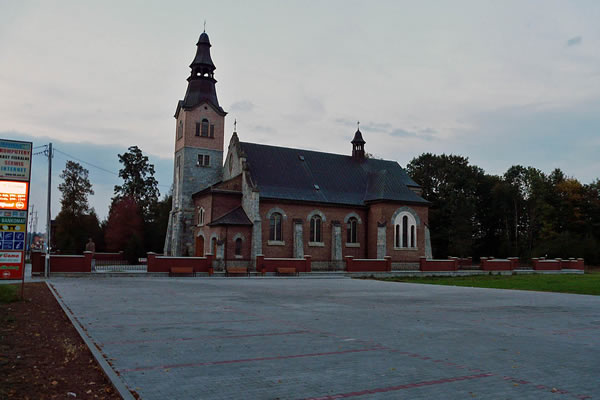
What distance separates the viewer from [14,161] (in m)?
16.0

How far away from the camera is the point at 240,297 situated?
1875 centimetres

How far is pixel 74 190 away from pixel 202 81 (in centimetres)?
2837

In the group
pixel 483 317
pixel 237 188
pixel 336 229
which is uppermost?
pixel 237 188

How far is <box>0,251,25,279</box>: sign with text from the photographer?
52.7 feet

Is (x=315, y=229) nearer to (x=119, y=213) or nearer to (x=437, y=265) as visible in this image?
(x=437, y=265)

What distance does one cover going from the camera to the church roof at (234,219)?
3894 centimetres

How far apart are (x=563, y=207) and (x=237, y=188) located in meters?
46.5

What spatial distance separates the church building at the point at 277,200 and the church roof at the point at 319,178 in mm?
106

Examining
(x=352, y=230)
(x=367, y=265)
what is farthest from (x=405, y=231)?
(x=367, y=265)

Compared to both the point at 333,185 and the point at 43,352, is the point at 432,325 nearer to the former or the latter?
the point at 43,352

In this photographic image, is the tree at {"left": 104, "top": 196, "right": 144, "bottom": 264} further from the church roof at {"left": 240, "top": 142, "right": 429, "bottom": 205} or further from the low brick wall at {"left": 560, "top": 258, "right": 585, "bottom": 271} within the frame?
the low brick wall at {"left": 560, "top": 258, "right": 585, "bottom": 271}

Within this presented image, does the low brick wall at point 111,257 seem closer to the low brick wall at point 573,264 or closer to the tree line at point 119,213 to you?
the tree line at point 119,213

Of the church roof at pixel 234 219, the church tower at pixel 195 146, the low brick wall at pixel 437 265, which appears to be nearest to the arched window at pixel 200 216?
the church tower at pixel 195 146

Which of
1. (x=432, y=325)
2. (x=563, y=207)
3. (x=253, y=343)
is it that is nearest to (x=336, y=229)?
(x=432, y=325)
